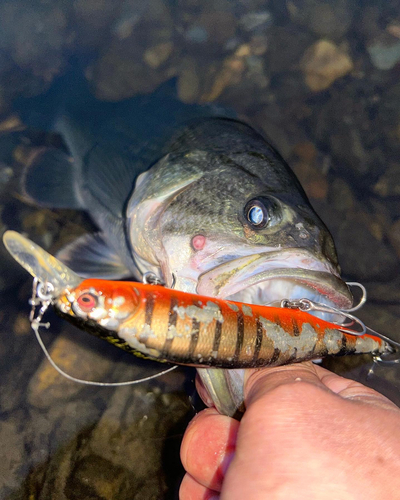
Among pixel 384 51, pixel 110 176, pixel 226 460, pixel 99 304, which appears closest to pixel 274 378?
pixel 226 460

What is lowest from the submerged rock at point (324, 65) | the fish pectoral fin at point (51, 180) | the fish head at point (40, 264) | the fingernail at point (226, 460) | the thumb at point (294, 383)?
the fingernail at point (226, 460)

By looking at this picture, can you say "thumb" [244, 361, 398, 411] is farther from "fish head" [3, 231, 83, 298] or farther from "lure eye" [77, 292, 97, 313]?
"fish head" [3, 231, 83, 298]

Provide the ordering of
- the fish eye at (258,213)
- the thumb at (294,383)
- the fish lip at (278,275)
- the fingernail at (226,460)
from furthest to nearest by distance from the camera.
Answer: the fish eye at (258,213)
the fish lip at (278,275)
the fingernail at (226,460)
the thumb at (294,383)

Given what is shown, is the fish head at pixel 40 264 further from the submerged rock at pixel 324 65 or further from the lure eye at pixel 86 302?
the submerged rock at pixel 324 65

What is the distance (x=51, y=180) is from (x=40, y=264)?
341 cm

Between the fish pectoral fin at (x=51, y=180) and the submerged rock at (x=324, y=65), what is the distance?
3.40m

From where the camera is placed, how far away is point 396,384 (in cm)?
320

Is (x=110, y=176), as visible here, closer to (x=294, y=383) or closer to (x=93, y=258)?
(x=93, y=258)

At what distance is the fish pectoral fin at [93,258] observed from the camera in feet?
12.3

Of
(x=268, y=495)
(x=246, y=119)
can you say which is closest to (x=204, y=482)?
(x=268, y=495)

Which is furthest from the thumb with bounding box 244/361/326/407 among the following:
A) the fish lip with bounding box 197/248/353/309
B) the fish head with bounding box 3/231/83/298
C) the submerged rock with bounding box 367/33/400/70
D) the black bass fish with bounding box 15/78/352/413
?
the submerged rock with bounding box 367/33/400/70

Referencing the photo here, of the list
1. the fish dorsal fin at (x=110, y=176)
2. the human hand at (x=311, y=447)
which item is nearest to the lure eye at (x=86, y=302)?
the human hand at (x=311, y=447)

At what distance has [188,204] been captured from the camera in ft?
9.08

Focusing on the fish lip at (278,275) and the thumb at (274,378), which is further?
the fish lip at (278,275)
